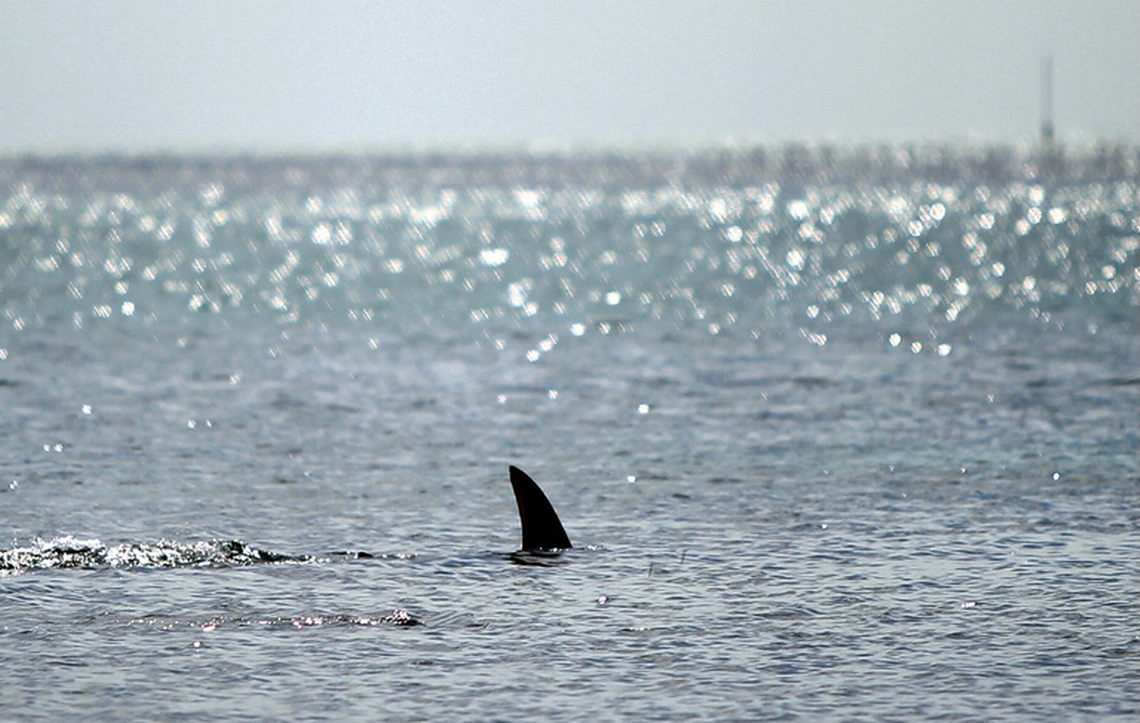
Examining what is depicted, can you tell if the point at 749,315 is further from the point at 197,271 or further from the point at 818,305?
the point at 197,271

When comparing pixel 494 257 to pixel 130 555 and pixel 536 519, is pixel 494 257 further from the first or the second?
pixel 130 555

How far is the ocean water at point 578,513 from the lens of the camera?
47.3ft

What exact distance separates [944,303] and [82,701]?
40.9 m

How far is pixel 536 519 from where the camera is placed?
1873cm

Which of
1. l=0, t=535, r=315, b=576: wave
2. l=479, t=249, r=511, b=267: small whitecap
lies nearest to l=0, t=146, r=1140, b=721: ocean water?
l=0, t=535, r=315, b=576: wave

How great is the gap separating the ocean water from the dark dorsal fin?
36cm

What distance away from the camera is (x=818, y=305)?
2063 inches

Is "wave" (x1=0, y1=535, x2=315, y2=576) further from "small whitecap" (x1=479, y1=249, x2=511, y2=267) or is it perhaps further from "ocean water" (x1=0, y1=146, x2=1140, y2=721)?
"small whitecap" (x1=479, y1=249, x2=511, y2=267)

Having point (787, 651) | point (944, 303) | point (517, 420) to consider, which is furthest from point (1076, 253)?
point (787, 651)

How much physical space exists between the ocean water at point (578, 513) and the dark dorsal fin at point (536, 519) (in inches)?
14.2

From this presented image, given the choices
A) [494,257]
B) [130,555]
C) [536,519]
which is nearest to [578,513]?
[536,519]

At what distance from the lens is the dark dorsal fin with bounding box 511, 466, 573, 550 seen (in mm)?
18500

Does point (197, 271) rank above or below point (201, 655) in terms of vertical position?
above

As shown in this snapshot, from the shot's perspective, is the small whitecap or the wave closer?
the wave
